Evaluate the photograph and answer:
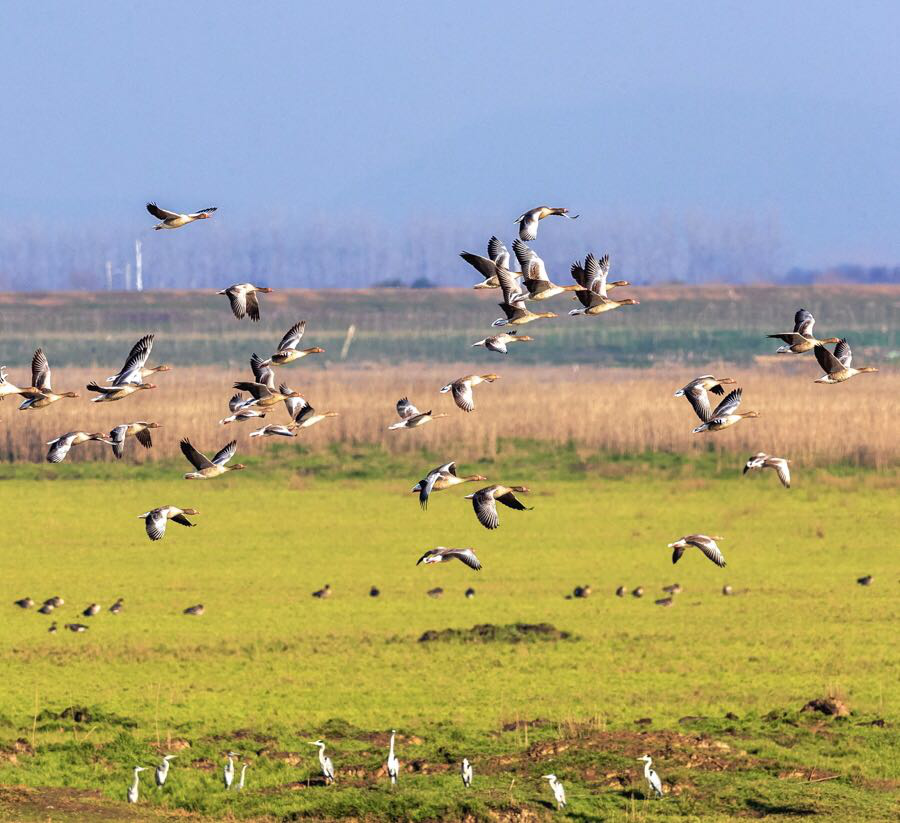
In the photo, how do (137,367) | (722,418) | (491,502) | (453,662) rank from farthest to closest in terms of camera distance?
(453,662) < (137,367) < (722,418) < (491,502)

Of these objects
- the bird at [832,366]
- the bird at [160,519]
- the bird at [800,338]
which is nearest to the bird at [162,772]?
the bird at [160,519]

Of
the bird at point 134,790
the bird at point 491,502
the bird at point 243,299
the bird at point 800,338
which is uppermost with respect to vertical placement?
the bird at point 243,299

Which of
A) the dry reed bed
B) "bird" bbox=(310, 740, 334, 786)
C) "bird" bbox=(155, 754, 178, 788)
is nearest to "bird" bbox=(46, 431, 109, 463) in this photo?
"bird" bbox=(155, 754, 178, 788)

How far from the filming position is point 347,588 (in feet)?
143

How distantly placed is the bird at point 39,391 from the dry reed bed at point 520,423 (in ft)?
131

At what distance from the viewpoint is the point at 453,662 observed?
3441 cm

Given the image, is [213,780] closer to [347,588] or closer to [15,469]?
[347,588]

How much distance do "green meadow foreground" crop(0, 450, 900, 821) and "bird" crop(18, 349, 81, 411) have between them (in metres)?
5.36

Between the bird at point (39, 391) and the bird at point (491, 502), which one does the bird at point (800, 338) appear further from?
the bird at point (39, 391)

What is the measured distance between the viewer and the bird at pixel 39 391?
22.1 metres

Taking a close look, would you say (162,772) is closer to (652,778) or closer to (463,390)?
(652,778)

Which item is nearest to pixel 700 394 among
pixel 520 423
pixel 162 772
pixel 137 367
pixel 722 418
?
pixel 722 418

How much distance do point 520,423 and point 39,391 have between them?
5168cm

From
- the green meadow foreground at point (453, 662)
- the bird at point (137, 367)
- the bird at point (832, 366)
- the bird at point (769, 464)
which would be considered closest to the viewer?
the bird at point (832, 366)
